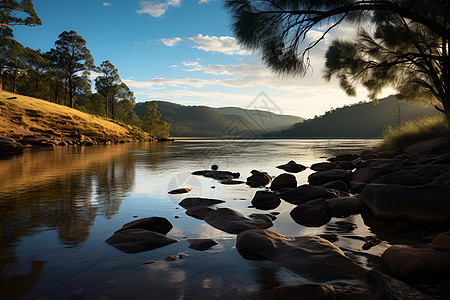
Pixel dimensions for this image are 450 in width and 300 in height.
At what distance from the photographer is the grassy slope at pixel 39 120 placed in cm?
2748

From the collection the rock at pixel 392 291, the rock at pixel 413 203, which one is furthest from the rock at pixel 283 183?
the rock at pixel 392 291

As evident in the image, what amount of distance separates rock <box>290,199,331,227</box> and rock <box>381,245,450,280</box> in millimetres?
1692

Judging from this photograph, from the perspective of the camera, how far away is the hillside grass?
11.3 m

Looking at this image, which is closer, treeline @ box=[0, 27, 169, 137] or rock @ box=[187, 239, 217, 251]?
rock @ box=[187, 239, 217, 251]

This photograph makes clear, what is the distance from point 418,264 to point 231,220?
8.18 ft

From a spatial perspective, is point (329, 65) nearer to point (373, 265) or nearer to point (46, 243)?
point (373, 265)

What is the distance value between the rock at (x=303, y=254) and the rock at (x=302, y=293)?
352 mm

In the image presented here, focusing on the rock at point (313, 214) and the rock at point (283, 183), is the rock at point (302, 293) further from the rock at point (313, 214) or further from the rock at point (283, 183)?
the rock at point (283, 183)

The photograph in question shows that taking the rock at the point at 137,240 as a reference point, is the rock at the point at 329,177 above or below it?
above

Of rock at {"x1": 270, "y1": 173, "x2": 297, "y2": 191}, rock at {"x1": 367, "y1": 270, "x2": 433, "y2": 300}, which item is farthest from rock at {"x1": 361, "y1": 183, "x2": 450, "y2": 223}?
rock at {"x1": 270, "y1": 173, "x2": 297, "y2": 191}

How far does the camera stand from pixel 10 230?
3811 mm

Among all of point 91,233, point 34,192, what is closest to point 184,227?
point 91,233

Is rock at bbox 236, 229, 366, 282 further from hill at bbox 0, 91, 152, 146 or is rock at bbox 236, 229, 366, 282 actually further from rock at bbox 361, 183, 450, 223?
hill at bbox 0, 91, 152, 146

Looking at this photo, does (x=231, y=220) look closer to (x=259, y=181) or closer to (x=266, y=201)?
(x=266, y=201)
